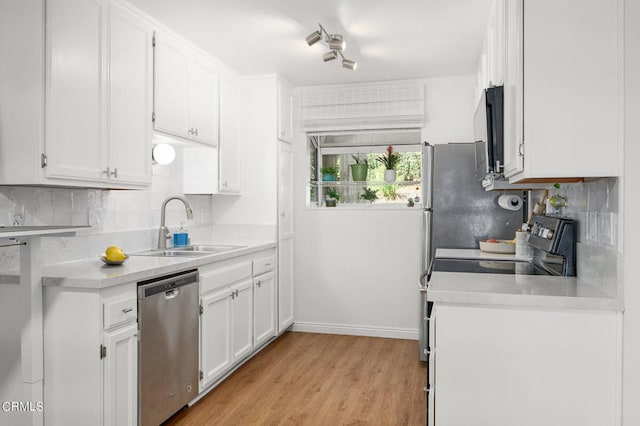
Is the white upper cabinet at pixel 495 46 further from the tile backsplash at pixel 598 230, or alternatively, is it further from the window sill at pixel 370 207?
the window sill at pixel 370 207

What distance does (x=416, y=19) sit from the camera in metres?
2.97

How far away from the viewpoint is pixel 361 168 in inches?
184

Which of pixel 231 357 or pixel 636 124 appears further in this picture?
pixel 231 357

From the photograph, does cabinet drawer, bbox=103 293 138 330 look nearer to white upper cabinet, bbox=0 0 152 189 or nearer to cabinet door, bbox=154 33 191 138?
white upper cabinet, bbox=0 0 152 189

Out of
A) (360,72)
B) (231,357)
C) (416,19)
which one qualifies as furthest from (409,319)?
(416,19)

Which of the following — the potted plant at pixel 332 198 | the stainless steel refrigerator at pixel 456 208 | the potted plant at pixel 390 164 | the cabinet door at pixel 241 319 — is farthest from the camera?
the potted plant at pixel 332 198

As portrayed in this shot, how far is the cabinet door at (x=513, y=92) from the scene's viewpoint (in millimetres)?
1764

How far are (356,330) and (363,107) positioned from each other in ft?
6.97

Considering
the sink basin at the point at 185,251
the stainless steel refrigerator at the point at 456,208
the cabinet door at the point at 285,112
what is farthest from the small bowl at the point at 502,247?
the cabinet door at the point at 285,112

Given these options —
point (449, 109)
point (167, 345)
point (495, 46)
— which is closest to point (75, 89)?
point (167, 345)

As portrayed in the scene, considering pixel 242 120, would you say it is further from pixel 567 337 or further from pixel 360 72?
pixel 567 337

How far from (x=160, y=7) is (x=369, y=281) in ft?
9.55

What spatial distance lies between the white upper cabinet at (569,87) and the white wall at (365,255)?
8.60 feet

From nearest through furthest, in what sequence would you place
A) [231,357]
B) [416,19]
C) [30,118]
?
[30,118] → [416,19] → [231,357]
